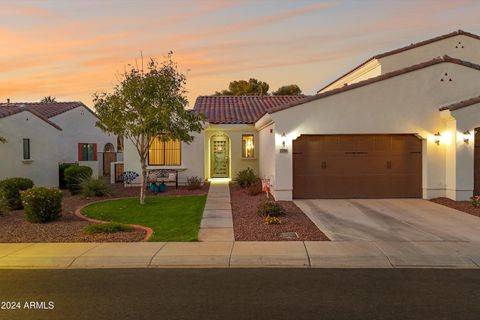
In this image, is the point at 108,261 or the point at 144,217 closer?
the point at 108,261

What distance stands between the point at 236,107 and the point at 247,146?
3.70 metres

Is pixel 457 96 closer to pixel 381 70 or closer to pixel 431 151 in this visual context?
pixel 431 151

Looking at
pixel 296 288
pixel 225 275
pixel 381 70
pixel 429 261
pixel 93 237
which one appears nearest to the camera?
pixel 296 288

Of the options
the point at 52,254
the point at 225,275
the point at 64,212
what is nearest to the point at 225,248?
the point at 225,275

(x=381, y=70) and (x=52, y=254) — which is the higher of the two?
(x=381, y=70)

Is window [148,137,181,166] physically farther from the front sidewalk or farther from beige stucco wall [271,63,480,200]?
the front sidewalk

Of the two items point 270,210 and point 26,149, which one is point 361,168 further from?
point 26,149

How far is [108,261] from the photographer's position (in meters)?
8.33

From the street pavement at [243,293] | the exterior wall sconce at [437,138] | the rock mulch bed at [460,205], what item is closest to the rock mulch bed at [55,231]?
the street pavement at [243,293]

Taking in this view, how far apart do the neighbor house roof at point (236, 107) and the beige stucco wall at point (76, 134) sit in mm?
6288

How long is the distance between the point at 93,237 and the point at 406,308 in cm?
710

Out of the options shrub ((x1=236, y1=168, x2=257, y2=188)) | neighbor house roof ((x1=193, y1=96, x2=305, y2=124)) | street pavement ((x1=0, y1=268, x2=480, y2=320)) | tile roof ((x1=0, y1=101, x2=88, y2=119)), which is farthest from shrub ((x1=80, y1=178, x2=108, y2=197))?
tile roof ((x1=0, y1=101, x2=88, y2=119))

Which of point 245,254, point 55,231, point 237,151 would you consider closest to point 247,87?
point 237,151

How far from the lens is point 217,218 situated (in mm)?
12797
